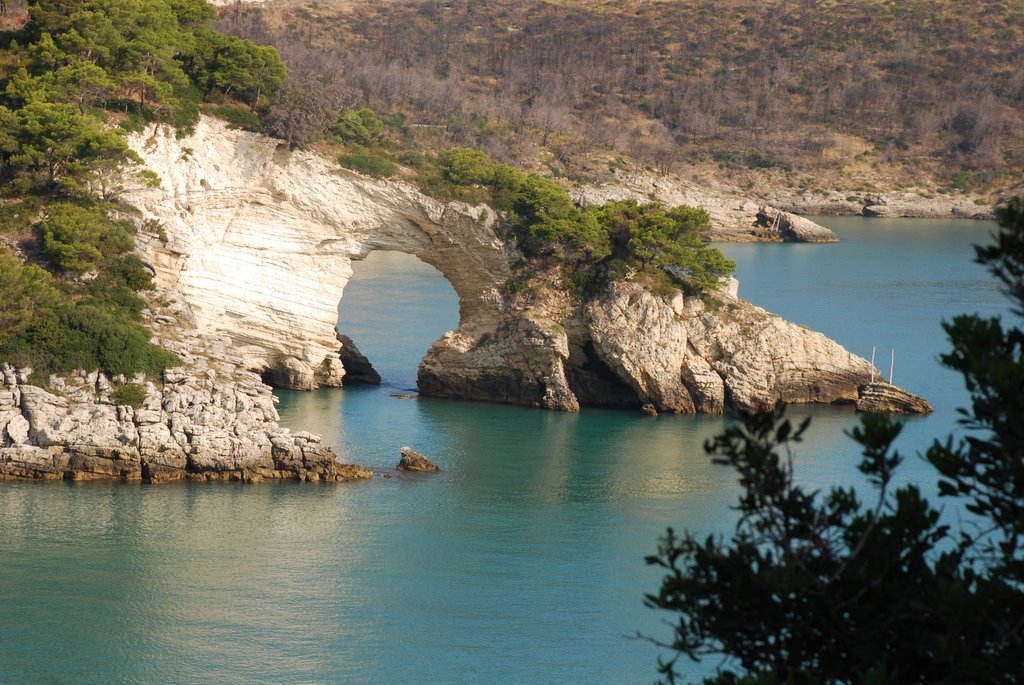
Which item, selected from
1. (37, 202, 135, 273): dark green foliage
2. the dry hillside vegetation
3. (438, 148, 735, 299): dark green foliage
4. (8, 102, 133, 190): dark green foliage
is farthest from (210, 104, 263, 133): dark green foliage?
Answer: the dry hillside vegetation

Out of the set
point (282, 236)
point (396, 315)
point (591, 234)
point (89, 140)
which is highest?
point (89, 140)

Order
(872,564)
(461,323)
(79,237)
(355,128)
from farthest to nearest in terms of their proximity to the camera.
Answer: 1. (355,128)
2. (461,323)
3. (79,237)
4. (872,564)

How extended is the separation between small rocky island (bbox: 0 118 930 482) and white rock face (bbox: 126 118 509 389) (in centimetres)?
4

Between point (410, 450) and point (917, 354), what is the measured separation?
79.7 feet

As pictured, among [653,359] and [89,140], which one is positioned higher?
[89,140]

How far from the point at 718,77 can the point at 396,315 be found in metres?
76.2

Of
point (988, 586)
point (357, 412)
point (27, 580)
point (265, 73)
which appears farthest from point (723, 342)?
point (988, 586)

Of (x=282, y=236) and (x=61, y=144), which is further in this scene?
(x=282, y=236)

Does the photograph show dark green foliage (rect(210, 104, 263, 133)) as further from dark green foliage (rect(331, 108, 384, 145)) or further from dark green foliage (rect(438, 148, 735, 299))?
dark green foliage (rect(438, 148, 735, 299))

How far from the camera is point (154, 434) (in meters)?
31.7

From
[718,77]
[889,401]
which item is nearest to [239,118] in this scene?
[889,401]

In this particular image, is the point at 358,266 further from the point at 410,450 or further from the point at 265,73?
the point at 410,450

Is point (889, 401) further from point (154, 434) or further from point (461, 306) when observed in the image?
point (154, 434)

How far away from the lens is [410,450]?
34844 mm
